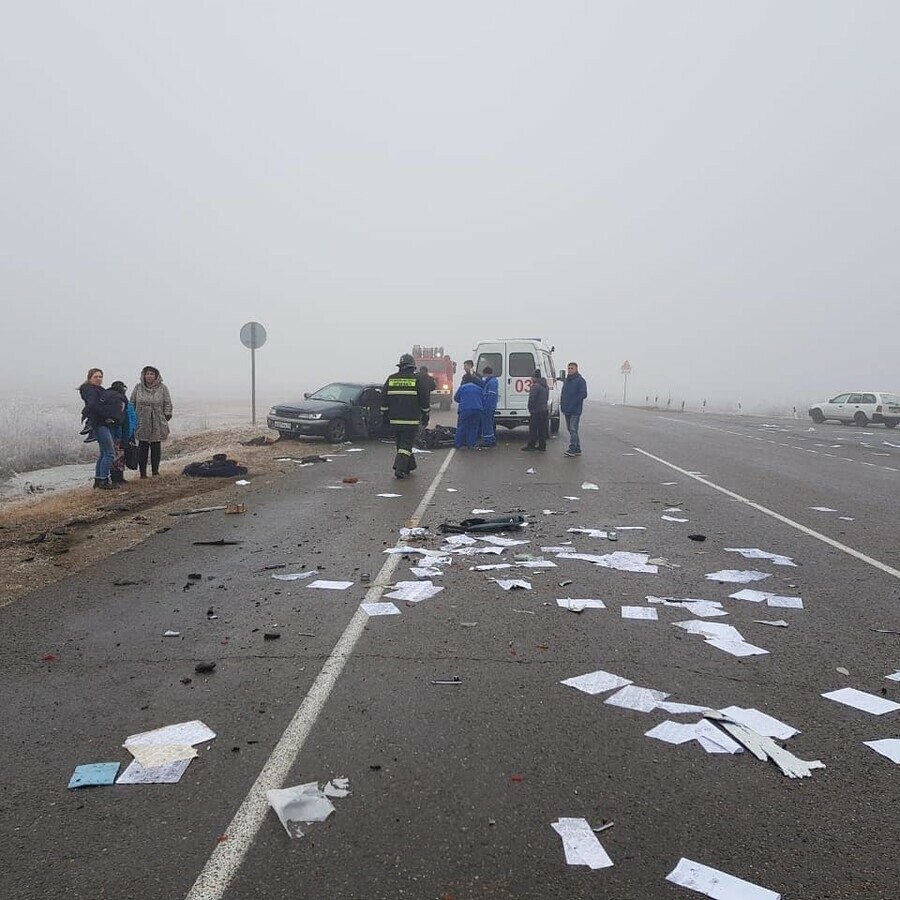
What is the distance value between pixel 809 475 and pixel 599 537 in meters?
6.99

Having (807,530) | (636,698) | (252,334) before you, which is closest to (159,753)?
(636,698)

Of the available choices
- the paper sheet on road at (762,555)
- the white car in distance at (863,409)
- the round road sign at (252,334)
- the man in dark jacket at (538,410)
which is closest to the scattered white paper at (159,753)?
the paper sheet on road at (762,555)

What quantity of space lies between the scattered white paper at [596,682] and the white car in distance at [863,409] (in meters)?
30.8

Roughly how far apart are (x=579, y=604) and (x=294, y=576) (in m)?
2.41

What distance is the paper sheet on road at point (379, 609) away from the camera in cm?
486

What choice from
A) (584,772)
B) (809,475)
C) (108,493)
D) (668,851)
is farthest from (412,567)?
(809,475)

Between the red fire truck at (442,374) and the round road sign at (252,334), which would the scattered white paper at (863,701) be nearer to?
the round road sign at (252,334)

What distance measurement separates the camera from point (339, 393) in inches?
704

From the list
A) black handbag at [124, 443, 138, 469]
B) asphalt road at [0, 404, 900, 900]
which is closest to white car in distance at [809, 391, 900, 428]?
asphalt road at [0, 404, 900, 900]

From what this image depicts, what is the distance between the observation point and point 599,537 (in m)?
7.25

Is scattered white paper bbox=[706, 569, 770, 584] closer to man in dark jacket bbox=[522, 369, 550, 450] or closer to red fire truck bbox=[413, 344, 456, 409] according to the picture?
man in dark jacket bbox=[522, 369, 550, 450]

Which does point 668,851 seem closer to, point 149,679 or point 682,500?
point 149,679

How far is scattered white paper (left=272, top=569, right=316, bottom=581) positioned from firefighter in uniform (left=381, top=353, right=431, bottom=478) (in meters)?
5.49

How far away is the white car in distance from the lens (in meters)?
29.1
